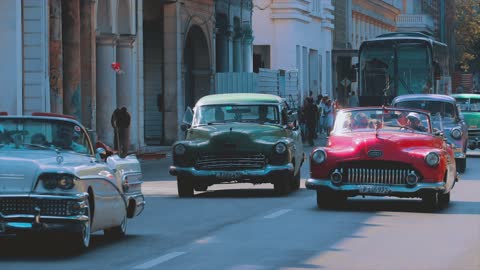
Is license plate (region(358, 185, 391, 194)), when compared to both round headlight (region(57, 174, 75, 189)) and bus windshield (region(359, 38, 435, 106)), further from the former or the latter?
bus windshield (region(359, 38, 435, 106))

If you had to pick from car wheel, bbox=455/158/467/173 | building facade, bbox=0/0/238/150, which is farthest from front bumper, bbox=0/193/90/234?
building facade, bbox=0/0/238/150

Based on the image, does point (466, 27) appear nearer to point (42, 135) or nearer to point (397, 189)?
point (397, 189)

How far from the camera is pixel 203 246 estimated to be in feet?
49.2

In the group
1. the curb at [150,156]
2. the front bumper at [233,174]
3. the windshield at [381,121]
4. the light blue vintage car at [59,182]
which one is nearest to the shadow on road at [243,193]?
the front bumper at [233,174]

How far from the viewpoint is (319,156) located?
65.6 ft

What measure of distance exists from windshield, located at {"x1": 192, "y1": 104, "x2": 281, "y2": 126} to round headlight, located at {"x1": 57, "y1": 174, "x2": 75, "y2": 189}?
37.6 feet

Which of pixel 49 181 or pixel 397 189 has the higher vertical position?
pixel 49 181

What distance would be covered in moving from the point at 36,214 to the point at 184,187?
10.9 m

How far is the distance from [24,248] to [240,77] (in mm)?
39531

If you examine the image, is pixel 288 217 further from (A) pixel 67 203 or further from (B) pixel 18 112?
(B) pixel 18 112

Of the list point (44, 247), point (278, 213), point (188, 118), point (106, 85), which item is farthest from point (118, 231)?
point (106, 85)

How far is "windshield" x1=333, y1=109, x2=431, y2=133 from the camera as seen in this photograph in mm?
21266

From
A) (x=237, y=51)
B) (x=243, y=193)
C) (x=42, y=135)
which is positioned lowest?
(x=243, y=193)

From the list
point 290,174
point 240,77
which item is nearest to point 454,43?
point 240,77
